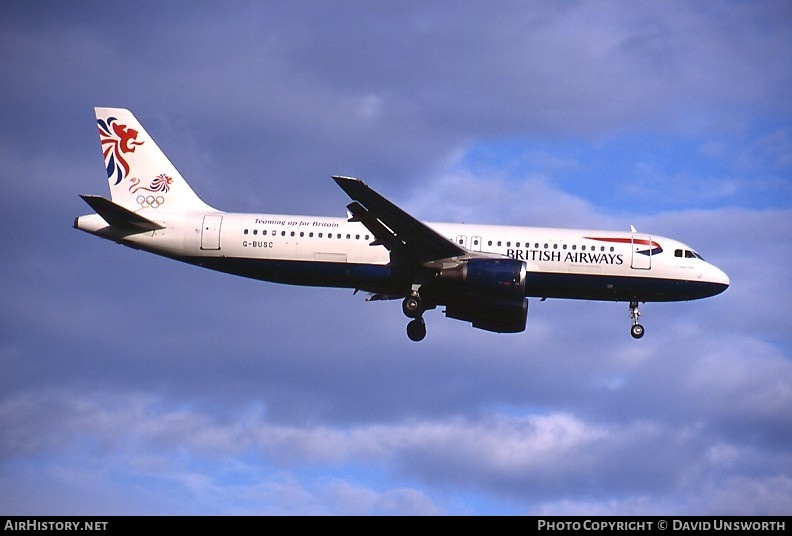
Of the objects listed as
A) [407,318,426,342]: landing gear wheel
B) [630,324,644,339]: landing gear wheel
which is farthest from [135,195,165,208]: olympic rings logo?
[630,324,644,339]: landing gear wheel

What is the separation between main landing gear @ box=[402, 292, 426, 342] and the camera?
4462 cm

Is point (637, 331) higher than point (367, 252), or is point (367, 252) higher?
point (367, 252)

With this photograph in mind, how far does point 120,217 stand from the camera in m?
45.4

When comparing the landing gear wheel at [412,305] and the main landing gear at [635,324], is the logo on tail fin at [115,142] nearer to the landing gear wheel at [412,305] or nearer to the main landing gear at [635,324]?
the landing gear wheel at [412,305]

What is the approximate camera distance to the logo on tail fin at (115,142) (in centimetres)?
4906

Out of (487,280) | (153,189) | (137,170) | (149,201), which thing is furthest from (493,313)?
(137,170)

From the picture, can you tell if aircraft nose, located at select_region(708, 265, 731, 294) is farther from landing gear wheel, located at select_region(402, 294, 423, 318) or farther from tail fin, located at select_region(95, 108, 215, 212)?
tail fin, located at select_region(95, 108, 215, 212)

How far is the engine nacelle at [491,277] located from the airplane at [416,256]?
0.86 m

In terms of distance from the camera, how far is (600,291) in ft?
151

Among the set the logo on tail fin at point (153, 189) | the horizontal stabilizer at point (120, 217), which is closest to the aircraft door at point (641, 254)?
the horizontal stabilizer at point (120, 217)

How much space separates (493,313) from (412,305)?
3298mm

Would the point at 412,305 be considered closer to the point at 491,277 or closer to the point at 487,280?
the point at 487,280
